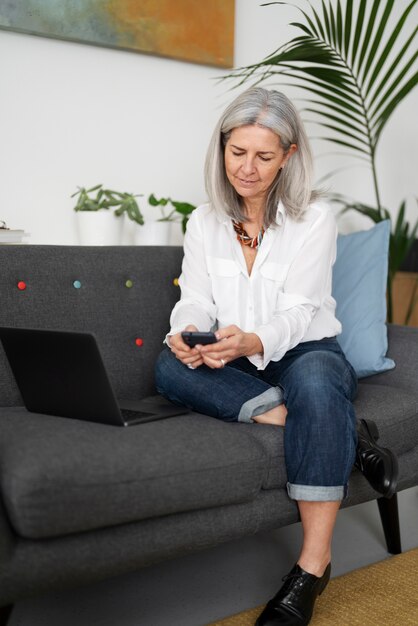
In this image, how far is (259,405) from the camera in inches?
70.1

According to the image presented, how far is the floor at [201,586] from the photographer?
5.39ft

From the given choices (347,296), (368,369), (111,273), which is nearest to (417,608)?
(368,369)

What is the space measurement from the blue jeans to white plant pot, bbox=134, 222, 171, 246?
0.64 metres

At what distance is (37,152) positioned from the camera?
2.49 metres

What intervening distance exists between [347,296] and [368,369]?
248 millimetres

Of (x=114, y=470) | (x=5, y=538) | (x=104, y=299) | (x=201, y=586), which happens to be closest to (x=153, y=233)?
(x=104, y=299)

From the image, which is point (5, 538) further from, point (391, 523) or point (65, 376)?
point (391, 523)

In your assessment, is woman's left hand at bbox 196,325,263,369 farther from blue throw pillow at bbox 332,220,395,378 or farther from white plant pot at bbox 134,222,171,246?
white plant pot at bbox 134,222,171,246

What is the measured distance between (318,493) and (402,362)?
2.35 feet

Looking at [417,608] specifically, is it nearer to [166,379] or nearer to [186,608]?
[186,608]

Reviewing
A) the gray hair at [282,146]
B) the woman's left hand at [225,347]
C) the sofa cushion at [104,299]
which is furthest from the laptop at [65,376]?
the gray hair at [282,146]

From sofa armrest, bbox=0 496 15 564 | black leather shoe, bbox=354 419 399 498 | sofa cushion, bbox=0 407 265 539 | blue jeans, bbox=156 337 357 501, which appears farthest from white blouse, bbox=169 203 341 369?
sofa armrest, bbox=0 496 15 564

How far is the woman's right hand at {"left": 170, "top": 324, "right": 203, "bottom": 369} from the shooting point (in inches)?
69.7

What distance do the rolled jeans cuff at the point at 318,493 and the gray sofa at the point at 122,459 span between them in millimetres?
52
